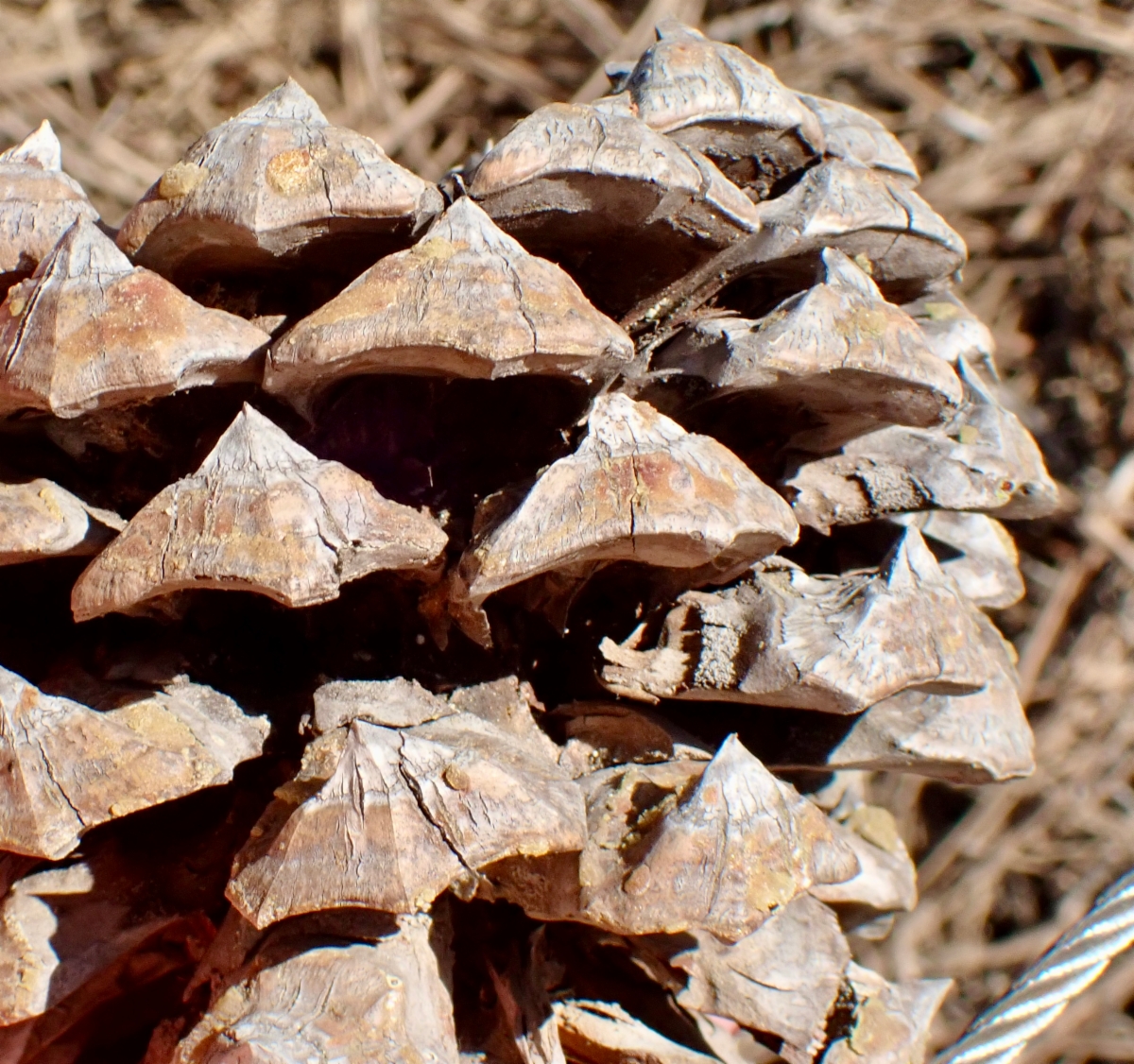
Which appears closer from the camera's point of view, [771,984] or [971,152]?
[771,984]

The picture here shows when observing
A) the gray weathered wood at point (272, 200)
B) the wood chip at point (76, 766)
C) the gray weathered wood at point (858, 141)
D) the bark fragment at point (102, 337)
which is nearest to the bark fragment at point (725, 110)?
the gray weathered wood at point (858, 141)

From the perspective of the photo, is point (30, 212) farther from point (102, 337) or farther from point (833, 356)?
point (833, 356)

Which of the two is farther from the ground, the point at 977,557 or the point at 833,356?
the point at 833,356

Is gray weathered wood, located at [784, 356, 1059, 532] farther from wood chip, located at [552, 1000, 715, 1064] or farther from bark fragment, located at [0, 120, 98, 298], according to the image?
bark fragment, located at [0, 120, 98, 298]

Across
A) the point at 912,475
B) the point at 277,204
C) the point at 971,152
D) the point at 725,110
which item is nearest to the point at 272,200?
the point at 277,204

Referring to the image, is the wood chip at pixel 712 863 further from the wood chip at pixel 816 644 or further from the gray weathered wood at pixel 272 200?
the gray weathered wood at pixel 272 200

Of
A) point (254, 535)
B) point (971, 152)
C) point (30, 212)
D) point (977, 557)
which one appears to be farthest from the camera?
point (971, 152)
